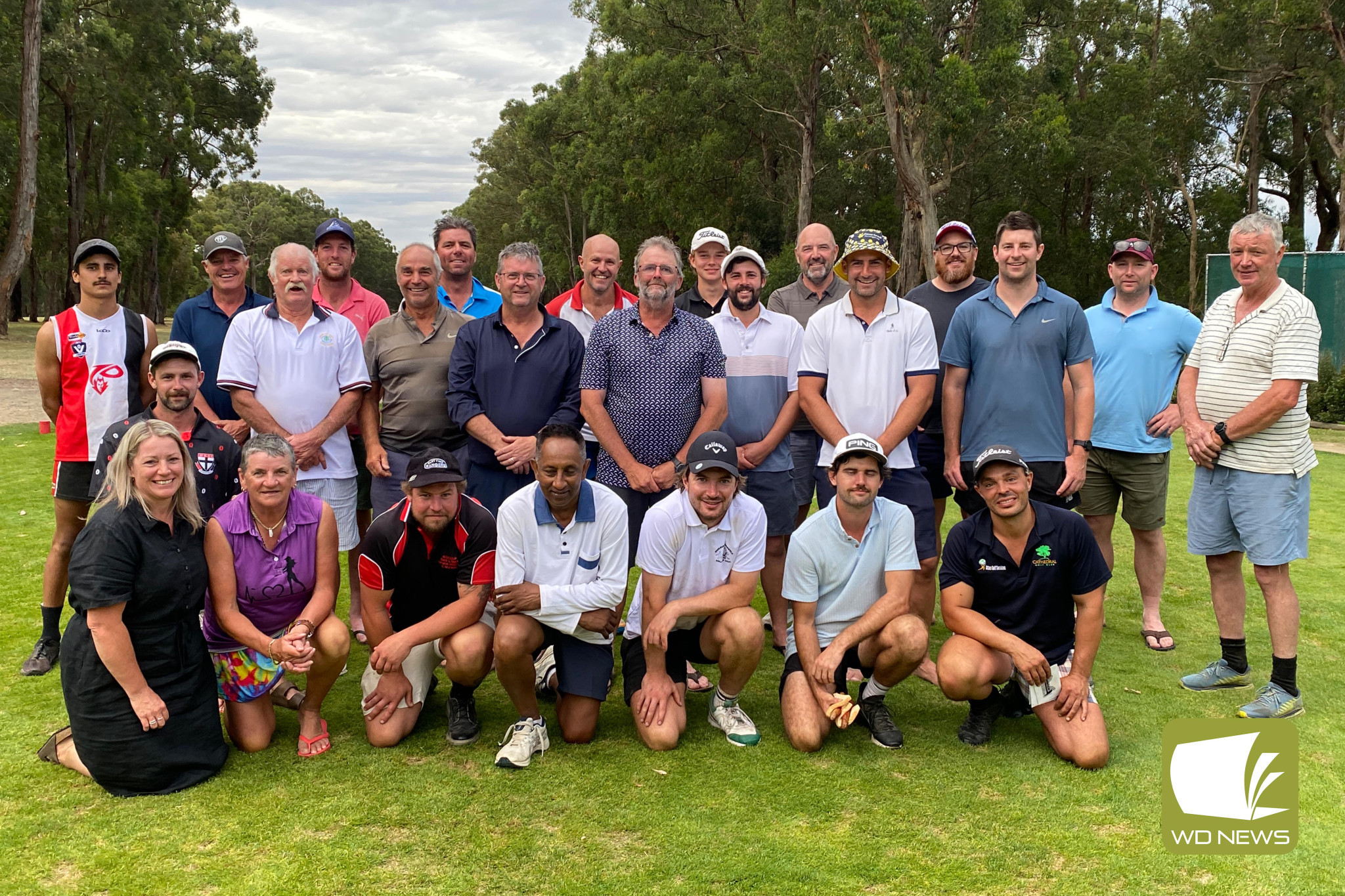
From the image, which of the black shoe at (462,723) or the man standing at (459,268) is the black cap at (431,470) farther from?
the man standing at (459,268)

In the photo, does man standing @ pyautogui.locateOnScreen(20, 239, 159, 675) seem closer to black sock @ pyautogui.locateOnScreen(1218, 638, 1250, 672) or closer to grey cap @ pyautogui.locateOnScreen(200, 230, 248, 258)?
grey cap @ pyautogui.locateOnScreen(200, 230, 248, 258)

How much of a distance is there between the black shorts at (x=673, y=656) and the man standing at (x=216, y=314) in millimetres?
2560

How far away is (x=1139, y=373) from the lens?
5.73 meters

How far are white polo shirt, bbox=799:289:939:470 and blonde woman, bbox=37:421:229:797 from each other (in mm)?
3083

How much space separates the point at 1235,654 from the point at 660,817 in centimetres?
329

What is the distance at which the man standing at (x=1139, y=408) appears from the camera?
5738mm

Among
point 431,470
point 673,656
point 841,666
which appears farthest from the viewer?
point 673,656

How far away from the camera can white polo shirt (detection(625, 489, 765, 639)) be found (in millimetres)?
4434

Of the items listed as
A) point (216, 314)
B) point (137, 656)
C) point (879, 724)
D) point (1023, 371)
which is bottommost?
point (879, 724)

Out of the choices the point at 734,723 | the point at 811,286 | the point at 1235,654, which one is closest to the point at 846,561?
the point at 734,723

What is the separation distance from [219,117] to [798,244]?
42.5 m

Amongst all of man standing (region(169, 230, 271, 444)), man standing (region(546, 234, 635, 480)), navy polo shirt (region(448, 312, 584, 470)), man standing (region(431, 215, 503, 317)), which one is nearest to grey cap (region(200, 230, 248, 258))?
man standing (region(169, 230, 271, 444))

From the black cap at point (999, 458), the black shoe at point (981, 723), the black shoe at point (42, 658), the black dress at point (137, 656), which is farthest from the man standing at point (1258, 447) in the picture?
the black shoe at point (42, 658)

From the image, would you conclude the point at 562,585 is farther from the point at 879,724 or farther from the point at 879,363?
the point at 879,363
